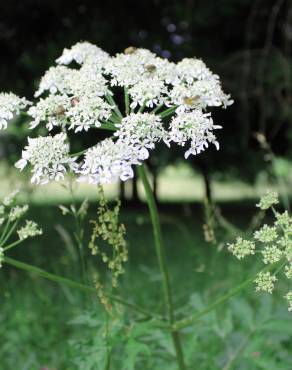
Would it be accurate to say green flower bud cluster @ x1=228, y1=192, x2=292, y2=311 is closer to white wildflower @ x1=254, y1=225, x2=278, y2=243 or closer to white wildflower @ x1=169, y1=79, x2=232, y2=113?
white wildflower @ x1=254, y1=225, x2=278, y2=243

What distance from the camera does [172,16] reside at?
1002cm

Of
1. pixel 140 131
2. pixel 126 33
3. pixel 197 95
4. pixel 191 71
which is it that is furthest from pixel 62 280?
pixel 126 33

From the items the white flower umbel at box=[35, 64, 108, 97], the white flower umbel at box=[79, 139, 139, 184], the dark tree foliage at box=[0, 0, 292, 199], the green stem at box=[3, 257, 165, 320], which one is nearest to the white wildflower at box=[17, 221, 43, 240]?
the green stem at box=[3, 257, 165, 320]

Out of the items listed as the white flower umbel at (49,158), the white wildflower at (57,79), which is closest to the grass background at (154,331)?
the white wildflower at (57,79)

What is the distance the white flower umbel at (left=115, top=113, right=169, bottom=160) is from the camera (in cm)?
207

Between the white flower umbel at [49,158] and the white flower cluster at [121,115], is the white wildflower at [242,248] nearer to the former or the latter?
the white flower cluster at [121,115]

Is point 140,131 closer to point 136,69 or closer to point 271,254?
point 136,69

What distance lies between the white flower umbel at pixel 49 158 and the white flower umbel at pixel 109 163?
0.11 metres

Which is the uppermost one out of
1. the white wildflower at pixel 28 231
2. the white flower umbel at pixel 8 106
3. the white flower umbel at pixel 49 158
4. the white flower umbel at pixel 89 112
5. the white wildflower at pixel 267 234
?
the white flower umbel at pixel 8 106

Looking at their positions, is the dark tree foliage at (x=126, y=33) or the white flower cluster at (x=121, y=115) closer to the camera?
the white flower cluster at (x=121, y=115)

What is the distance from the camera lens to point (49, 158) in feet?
6.89

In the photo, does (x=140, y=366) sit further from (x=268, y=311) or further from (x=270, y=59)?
(x=270, y=59)

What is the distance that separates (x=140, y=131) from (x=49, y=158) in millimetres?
348

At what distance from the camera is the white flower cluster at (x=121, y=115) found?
A: 2016mm
